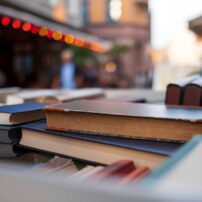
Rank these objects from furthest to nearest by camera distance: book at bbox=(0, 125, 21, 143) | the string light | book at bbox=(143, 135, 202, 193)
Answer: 1. the string light
2. book at bbox=(0, 125, 21, 143)
3. book at bbox=(143, 135, 202, 193)

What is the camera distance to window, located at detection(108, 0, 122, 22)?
16.8 meters

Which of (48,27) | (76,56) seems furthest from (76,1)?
(48,27)

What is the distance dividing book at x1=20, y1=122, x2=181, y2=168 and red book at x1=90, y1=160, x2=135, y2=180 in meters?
0.04

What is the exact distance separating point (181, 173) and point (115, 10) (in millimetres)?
17238

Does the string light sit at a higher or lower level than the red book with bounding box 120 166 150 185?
higher

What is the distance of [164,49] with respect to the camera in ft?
70.3

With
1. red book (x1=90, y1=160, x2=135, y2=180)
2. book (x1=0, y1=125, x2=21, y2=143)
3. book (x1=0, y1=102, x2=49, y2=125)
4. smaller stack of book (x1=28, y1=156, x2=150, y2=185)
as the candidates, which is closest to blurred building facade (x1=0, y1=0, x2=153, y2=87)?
book (x1=0, y1=102, x2=49, y2=125)

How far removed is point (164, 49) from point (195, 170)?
21514mm

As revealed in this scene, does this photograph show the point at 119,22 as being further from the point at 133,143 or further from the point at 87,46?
the point at 133,143

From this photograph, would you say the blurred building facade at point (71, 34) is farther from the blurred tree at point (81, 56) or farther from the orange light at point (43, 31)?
the blurred tree at point (81, 56)

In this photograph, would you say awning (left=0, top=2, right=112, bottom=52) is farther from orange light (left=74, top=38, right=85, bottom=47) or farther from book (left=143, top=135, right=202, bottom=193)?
book (left=143, top=135, right=202, bottom=193)

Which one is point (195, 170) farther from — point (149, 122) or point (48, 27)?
point (48, 27)

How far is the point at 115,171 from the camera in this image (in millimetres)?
467

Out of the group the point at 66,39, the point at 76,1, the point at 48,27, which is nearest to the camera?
the point at 48,27
